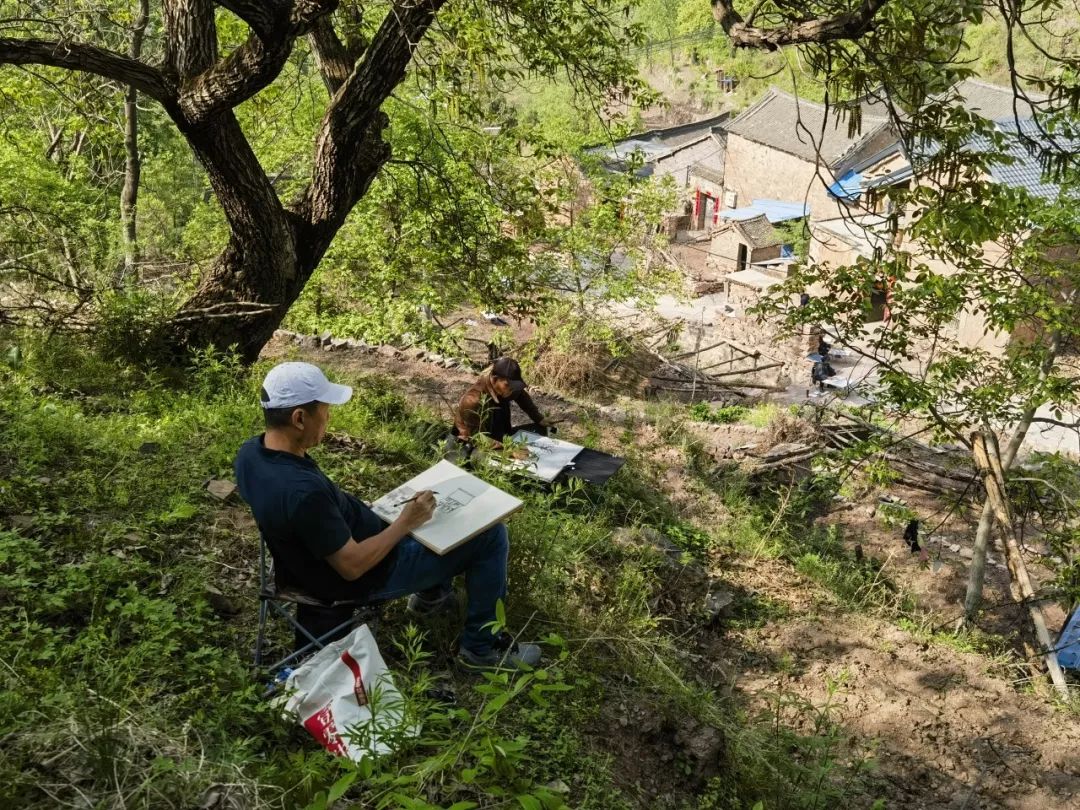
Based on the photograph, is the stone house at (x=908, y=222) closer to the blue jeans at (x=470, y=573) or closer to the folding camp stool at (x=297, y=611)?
the blue jeans at (x=470, y=573)

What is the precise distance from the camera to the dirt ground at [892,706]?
15.3 ft

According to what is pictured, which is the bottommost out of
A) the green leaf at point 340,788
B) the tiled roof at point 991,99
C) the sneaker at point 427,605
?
the sneaker at point 427,605

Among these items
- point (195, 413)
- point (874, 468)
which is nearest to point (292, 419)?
point (195, 413)

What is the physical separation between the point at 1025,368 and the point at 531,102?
43649 millimetres

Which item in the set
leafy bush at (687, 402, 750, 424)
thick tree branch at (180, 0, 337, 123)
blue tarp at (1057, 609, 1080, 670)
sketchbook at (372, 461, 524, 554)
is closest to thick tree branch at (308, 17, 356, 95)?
thick tree branch at (180, 0, 337, 123)

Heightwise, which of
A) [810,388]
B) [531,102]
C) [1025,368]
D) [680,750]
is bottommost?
[810,388]

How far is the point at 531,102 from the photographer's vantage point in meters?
47.2

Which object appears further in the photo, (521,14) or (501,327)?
(501,327)

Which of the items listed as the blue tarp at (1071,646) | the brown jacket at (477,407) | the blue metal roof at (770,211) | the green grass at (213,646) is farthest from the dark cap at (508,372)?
the blue metal roof at (770,211)

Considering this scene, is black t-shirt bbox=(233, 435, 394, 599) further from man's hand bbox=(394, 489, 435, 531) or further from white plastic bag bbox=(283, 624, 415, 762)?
white plastic bag bbox=(283, 624, 415, 762)

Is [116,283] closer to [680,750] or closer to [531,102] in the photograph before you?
[680,750]

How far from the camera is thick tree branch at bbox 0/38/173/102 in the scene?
198 inches

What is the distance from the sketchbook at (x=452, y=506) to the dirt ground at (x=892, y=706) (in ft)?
3.75

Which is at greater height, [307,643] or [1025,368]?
[1025,368]
